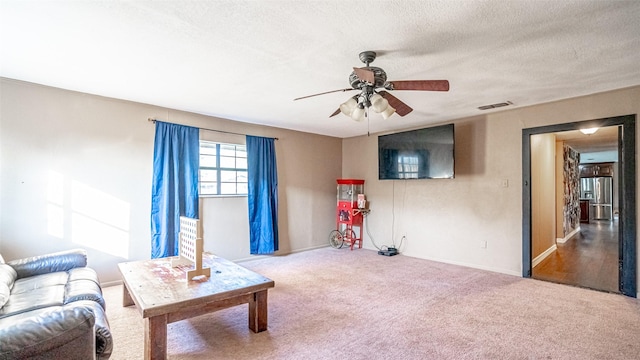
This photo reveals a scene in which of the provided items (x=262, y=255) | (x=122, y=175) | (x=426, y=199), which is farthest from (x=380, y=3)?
(x=262, y=255)

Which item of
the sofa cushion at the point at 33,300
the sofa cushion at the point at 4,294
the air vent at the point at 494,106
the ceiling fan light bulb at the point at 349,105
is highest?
the air vent at the point at 494,106

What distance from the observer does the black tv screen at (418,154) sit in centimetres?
483

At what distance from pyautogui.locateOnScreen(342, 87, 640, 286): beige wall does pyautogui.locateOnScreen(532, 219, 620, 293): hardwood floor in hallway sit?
0.59m

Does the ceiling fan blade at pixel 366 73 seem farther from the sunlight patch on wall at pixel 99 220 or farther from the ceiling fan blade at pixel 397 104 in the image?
the sunlight patch on wall at pixel 99 220

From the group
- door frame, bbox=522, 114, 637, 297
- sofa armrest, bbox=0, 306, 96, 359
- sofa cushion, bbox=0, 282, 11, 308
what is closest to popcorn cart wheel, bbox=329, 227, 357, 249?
door frame, bbox=522, 114, 637, 297

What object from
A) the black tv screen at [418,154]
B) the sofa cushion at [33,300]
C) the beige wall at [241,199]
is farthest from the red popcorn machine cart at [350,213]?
the sofa cushion at [33,300]

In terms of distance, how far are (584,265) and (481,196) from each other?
6.23 ft

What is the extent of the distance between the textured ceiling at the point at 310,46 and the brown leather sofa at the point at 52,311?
185 centimetres

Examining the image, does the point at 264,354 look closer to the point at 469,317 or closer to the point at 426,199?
the point at 469,317

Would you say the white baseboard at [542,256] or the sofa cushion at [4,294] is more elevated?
the sofa cushion at [4,294]

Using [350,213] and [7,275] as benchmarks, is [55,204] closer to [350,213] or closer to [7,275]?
[7,275]

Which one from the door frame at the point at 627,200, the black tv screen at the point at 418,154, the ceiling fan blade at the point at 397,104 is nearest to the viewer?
the ceiling fan blade at the point at 397,104

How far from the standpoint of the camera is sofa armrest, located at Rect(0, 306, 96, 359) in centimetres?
136

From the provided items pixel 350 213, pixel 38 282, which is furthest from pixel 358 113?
pixel 350 213
